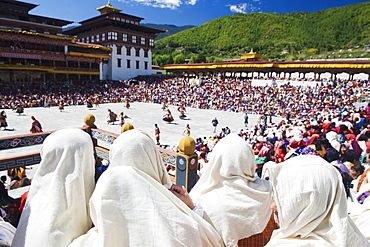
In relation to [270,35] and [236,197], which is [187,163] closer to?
[236,197]

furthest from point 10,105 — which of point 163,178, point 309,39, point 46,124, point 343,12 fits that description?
point 343,12

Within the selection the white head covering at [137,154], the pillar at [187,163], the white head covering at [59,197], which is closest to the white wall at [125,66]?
the pillar at [187,163]

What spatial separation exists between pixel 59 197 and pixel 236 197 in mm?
1403

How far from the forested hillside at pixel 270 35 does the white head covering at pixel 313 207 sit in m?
69.2

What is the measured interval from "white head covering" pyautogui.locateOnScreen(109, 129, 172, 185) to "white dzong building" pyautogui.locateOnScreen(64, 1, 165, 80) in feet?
141

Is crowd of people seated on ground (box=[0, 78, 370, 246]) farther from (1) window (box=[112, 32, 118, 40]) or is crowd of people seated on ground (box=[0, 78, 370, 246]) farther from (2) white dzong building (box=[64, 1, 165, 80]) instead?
(1) window (box=[112, 32, 118, 40])

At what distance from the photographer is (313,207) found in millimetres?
1590

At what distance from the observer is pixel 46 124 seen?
1587cm

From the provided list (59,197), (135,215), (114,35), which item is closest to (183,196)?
(135,215)

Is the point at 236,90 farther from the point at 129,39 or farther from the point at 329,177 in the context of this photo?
the point at 329,177

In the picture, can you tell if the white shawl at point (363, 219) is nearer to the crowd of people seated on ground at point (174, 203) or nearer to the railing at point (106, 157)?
the crowd of people seated on ground at point (174, 203)

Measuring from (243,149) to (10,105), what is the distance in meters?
25.8

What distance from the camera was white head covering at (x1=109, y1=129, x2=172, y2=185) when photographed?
2135 millimetres

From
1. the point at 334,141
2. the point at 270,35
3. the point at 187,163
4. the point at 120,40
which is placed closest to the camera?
the point at 187,163
